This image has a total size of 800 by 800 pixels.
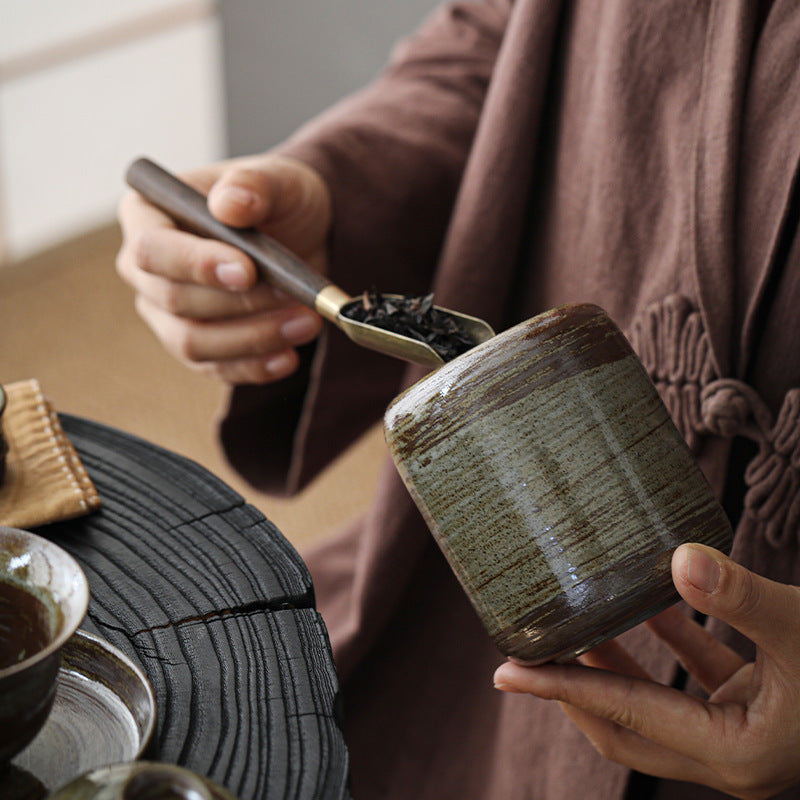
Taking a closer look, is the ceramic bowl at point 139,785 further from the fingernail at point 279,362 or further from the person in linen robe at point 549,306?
the fingernail at point 279,362

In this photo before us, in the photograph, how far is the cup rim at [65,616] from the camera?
0.31m

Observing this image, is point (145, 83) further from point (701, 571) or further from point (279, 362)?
point (701, 571)

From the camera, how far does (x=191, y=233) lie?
27.6 inches

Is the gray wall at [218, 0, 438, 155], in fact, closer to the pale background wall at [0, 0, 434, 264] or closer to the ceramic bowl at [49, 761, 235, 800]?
the pale background wall at [0, 0, 434, 264]

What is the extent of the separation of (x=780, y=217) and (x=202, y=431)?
4.19 ft

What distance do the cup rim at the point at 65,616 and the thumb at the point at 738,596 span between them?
0.25m

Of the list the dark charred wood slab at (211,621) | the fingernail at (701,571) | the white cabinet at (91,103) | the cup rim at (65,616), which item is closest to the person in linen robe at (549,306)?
the fingernail at (701,571)

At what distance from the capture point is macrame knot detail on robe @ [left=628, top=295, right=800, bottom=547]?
0.59m

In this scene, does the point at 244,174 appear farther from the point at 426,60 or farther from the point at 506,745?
the point at 506,745

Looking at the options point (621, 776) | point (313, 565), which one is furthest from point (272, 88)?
point (621, 776)

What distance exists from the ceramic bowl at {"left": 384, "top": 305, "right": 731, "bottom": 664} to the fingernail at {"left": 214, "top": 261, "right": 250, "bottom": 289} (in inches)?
9.8

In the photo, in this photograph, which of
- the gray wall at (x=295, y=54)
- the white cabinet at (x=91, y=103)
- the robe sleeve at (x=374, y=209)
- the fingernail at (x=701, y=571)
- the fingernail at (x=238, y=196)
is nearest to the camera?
the fingernail at (x=701, y=571)

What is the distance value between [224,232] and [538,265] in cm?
25

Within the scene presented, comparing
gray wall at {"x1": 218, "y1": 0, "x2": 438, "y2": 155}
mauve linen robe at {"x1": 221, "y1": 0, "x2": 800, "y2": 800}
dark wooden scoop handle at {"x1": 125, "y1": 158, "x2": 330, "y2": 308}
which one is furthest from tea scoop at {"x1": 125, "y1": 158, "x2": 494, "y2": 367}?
gray wall at {"x1": 218, "y1": 0, "x2": 438, "y2": 155}
